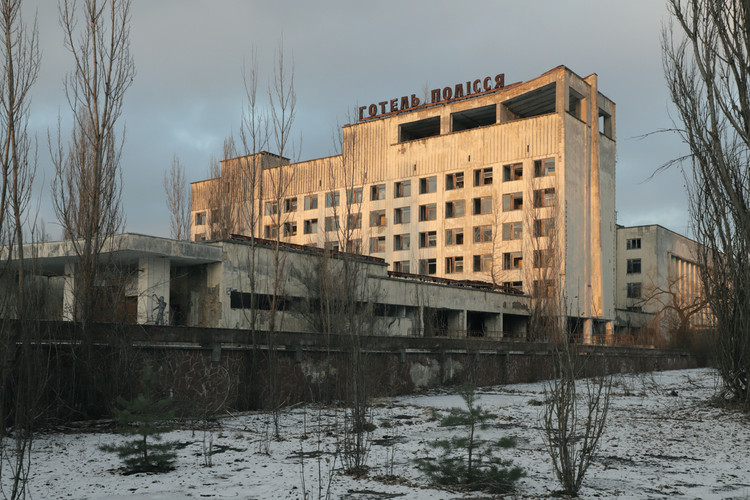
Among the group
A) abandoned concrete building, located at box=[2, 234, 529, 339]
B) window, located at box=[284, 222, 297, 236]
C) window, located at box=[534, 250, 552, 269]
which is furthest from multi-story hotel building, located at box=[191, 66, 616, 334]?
abandoned concrete building, located at box=[2, 234, 529, 339]

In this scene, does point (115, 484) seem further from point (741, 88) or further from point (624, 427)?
point (741, 88)

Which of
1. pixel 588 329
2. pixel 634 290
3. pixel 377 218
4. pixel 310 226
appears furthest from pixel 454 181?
pixel 634 290

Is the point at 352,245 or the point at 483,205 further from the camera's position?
the point at 483,205

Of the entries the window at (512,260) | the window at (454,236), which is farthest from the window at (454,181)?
the window at (512,260)

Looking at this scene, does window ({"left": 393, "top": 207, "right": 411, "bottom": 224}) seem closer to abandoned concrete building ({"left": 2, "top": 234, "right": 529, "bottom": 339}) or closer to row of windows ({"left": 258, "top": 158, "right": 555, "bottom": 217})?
row of windows ({"left": 258, "top": 158, "right": 555, "bottom": 217})

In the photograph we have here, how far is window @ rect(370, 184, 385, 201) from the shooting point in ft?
203

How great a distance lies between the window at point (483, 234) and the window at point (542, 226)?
507 centimetres

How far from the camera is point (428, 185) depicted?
2324 inches

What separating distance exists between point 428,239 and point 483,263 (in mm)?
6039

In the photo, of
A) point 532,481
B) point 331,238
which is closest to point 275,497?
point 532,481

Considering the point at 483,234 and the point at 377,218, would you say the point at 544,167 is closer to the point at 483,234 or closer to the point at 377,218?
the point at 483,234

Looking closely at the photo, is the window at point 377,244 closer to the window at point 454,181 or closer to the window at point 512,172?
the window at point 454,181

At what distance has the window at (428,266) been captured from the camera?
192 ft

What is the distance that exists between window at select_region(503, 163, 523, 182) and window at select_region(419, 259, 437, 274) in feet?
31.5
